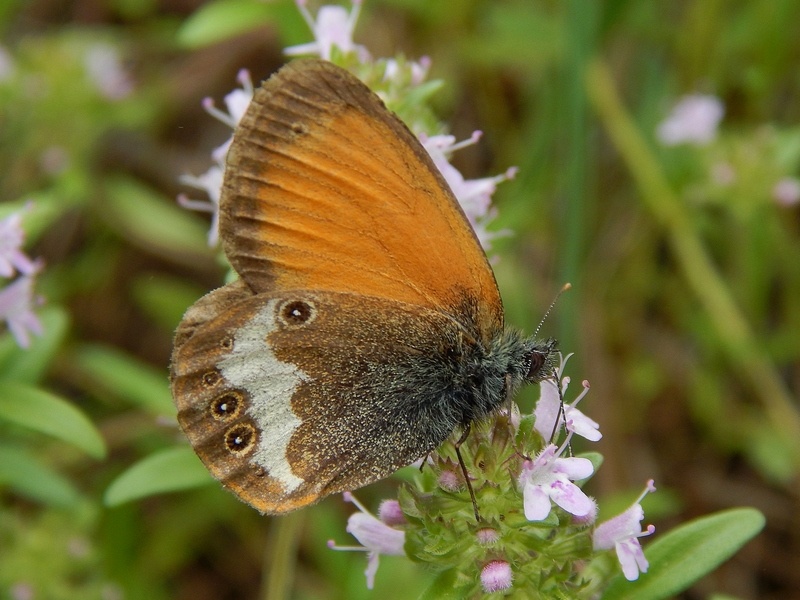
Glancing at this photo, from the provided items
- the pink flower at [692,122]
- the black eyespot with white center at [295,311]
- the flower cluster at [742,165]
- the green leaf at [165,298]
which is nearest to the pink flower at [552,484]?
the black eyespot with white center at [295,311]

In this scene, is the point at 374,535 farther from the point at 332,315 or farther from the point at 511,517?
the point at 332,315

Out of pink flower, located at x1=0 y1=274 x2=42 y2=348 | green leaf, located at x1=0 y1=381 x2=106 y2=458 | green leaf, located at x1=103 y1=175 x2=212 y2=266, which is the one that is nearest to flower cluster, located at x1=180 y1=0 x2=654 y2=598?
green leaf, located at x1=0 y1=381 x2=106 y2=458

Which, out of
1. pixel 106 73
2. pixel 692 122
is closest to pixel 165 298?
pixel 106 73

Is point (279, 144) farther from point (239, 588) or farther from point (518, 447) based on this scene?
point (239, 588)

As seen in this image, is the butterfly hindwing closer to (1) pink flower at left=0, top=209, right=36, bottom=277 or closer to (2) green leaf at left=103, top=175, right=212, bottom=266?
(1) pink flower at left=0, top=209, right=36, bottom=277

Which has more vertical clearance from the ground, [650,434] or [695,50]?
[695,50]

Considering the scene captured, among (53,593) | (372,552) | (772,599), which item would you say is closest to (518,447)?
(372,552)
